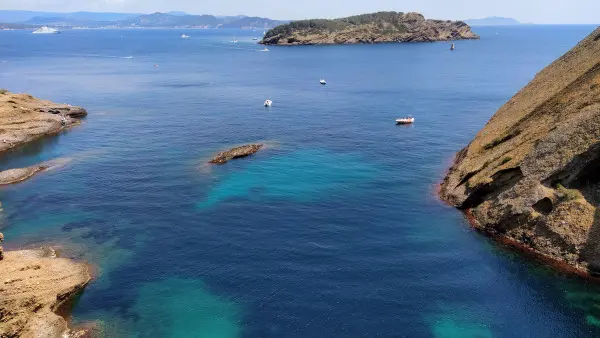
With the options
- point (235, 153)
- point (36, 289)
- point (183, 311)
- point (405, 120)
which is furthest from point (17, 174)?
point (405, 120)

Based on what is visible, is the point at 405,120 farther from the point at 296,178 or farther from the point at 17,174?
the point at 17,174

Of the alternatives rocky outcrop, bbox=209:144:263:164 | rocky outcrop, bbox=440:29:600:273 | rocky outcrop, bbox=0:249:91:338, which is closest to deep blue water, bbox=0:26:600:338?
rocky outcrop, bbox=209:144:263:164

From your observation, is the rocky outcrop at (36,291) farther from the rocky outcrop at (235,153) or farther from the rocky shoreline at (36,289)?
the rocky outcrop at (235,153)

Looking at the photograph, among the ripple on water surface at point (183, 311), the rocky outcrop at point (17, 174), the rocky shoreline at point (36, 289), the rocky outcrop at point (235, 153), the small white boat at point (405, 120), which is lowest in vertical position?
the ripple on water surface at point (183, 311)

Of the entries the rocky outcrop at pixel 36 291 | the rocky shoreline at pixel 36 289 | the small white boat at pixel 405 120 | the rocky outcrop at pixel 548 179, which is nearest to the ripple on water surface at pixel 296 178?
the rocky outcrop at pixel 548 179

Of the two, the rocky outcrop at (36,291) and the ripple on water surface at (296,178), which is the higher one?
the ripple on water surface at (296,178)

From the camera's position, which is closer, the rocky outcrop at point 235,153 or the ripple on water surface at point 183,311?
the ripple on water surface at point 183,311
